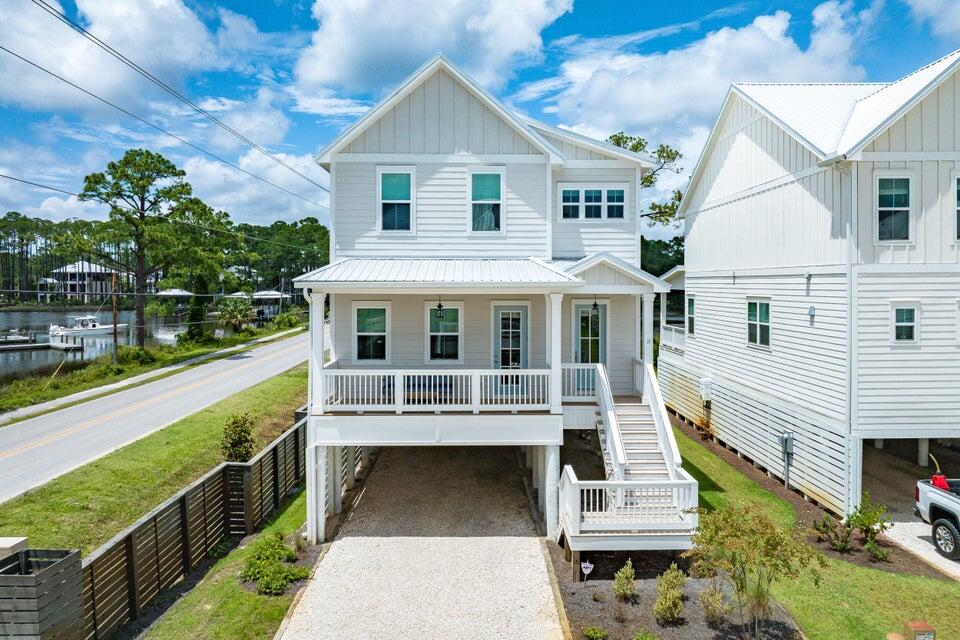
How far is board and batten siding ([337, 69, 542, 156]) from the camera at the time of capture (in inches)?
564

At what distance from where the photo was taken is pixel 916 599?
8.88m

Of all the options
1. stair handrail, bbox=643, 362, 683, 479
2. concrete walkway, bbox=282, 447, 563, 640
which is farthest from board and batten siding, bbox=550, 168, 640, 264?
concrete walkway, bbox=282, 447, 563, 640

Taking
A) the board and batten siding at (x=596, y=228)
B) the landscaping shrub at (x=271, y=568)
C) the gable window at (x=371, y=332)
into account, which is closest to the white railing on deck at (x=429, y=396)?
the gable window at (x=371, y=332)

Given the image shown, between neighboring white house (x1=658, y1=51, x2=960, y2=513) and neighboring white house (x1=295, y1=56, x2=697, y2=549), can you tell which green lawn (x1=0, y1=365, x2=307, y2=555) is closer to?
neighboring white house (x1=295, y1=56, x2=697, y2=549)

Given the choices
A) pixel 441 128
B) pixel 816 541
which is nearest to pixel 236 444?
pixel 441 128

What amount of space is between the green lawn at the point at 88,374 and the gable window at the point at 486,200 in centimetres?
1992

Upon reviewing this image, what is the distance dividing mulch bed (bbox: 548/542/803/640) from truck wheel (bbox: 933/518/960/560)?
4449 millimetres

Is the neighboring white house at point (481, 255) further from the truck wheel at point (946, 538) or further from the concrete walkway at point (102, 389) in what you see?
the concrete walkway at point (102, 389)

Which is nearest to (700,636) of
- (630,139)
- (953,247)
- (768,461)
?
(768,461)

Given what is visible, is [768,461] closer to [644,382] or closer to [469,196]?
[644,382]

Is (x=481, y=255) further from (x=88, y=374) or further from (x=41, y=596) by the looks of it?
(x=88, y=374)

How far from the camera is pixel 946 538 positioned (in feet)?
34.1

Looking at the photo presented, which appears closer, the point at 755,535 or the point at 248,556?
the point at 755,535

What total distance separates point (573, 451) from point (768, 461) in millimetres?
5463
